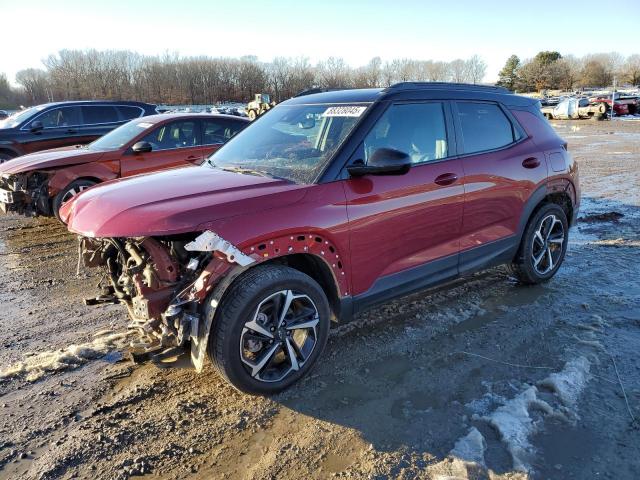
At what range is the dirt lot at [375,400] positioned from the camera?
2578mm

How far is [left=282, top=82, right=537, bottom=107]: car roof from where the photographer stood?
3.76m

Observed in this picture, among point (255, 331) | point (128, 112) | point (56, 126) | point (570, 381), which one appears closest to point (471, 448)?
point (570, 381)

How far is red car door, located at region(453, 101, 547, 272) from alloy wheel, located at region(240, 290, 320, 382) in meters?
1.61

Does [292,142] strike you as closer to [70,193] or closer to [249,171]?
[249,171]

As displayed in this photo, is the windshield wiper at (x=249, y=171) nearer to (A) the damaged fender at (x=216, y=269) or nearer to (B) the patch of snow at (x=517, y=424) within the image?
(A) the damaged fender at (x=216, y=269)

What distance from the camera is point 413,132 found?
3820mm

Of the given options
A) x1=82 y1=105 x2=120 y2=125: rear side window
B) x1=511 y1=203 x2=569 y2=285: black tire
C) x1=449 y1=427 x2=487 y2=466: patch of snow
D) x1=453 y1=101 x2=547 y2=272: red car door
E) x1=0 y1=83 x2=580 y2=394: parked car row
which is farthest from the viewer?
x1=82 y1=105 x2=120 y2=125: rear side window

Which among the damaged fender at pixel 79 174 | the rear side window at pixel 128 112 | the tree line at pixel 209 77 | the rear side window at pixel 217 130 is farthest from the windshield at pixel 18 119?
the tree line at pixel 209 77

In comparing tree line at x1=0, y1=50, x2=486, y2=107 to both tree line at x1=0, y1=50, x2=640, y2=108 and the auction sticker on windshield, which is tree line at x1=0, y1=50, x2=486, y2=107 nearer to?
tree line at x1=0, y1=50, x2=640, y2=108

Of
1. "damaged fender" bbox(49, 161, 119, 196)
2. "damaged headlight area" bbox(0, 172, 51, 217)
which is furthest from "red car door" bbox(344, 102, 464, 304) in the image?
"damaged headlight area" bbox(0, 172, 51, 217)

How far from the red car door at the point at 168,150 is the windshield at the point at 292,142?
3669mm

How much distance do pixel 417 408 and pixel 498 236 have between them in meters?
2.03

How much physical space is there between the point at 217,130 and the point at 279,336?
5.93 metres

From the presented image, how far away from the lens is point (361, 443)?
8.95 feet
